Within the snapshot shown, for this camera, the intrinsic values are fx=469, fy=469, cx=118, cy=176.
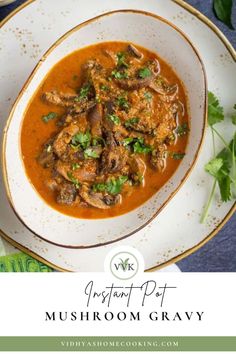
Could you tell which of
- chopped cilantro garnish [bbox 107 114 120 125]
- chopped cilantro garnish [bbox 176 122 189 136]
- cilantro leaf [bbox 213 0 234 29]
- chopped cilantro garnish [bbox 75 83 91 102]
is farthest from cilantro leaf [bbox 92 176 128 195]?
cilantro leaf [bbox 213 0 234 29]

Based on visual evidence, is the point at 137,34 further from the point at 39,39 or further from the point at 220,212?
the point at 220,212

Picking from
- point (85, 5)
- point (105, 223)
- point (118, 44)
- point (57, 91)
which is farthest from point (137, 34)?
point (105, 223)

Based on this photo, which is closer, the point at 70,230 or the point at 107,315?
the point at 70,230

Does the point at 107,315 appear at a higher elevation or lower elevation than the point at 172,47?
lower

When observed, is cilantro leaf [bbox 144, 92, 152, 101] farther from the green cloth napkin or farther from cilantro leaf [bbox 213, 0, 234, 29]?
the green cloth napkin

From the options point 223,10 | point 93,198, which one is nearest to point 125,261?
point 93,198
